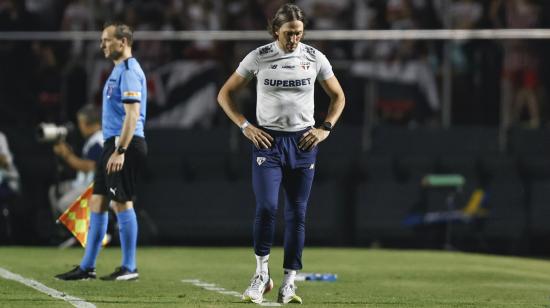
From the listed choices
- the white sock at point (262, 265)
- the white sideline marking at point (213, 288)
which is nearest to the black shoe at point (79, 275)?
the white sideline marking at point (213, 288)

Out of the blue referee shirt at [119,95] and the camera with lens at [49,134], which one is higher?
the blue referee shirt at [119,95]

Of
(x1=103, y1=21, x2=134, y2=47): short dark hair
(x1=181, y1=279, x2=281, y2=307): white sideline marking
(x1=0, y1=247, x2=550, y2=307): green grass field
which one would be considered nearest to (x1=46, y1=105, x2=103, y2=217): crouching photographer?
(x1=0, y1=247, x2=550, y2=307): green grass field

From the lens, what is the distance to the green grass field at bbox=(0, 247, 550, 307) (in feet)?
32.3

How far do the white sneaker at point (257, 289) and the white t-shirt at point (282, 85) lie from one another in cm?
102

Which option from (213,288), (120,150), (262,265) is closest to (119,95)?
(120,150)

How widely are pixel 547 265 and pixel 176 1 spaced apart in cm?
676

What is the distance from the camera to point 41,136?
50.3 ft

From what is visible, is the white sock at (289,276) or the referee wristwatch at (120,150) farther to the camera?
the referee wristwatch at (120,150)

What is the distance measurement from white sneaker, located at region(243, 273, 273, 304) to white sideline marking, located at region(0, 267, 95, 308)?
1.06 meters

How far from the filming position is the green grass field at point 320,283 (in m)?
9.84

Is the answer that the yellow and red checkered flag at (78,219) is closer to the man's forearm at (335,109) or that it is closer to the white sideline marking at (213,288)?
the white sideline marking at (213,288)

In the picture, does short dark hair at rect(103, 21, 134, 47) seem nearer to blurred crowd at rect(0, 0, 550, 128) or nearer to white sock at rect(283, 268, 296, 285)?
white sock at rect(283, 268, 296, 285)

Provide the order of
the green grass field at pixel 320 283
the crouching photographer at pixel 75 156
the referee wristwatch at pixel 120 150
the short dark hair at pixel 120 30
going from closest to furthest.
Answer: the green grass field at pixel 320 283 → the referee wristwatch at pixel 120 150 → the short dark hair at pixel 120 30 → the crouching photographer at pixel 75 156

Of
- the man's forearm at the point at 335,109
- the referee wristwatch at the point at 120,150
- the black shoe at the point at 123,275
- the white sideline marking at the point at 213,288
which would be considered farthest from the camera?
the black shoe at the point at 123,275
